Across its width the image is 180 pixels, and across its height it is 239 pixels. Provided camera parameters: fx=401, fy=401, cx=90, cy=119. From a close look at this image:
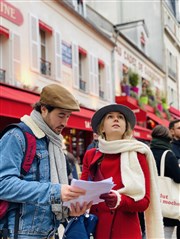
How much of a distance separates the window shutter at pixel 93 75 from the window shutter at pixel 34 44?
3608mm

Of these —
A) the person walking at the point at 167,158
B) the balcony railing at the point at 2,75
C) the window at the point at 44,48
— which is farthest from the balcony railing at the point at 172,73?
the person walking at the point at 167,158

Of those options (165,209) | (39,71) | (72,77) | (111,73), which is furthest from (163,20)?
(165,209)

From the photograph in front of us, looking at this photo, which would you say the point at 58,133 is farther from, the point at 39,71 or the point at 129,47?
the point at 129,47

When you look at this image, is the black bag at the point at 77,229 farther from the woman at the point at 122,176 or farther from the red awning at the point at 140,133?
the red awning at the point at 140,133

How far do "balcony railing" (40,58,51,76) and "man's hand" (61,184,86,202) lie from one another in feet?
32.5

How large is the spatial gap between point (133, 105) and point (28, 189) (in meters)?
15.2

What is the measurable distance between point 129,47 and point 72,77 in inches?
254

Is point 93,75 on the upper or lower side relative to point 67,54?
lower

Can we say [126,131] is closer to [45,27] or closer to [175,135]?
[175,135]

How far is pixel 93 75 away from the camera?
48.3 feet

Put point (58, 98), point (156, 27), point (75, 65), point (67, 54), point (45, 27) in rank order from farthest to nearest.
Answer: point (156, 27) → point (75, 65) → point (67, 54) → point (45, 27) → point (58, 98)

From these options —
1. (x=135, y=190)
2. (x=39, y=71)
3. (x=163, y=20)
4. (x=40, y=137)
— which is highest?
(x=163, y=20)

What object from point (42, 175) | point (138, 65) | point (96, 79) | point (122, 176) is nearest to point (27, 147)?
point (42, 175)

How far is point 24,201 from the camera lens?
6.48ft
